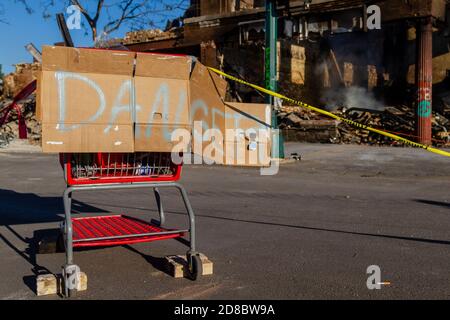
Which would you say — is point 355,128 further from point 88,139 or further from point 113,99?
point 88,139

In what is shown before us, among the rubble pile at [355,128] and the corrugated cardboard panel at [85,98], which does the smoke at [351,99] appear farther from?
the corrugated cardboard panel at [85,98]

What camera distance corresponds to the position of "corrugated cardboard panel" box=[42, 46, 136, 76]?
153 inches

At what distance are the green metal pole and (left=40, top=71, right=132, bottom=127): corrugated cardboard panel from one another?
10.8 meters

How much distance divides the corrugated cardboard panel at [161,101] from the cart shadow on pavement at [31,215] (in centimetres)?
165

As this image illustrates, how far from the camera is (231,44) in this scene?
82.9 ft

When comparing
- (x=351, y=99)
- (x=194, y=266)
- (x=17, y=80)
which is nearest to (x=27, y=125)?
(x=17, y=80)

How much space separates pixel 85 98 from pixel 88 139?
325 millimetres

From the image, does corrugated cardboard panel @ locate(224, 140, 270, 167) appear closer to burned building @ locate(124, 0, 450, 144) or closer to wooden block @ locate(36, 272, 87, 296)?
burned building @ locate(124, 0, 450, 144)

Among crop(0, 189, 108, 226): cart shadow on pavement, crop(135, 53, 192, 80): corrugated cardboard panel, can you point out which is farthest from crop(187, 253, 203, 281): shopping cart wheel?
crop(0, 189, 108, 226): cart shadow on pavement

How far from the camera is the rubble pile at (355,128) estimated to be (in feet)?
69.4

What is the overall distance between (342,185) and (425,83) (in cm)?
1151

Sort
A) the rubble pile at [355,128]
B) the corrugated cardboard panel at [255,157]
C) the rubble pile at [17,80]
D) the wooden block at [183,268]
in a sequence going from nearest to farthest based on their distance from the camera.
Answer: the wooden block at [183,268], the corrugated cardboard panel at [255,157], the rubble pile at [355,128], the rubble pile at [17,80]

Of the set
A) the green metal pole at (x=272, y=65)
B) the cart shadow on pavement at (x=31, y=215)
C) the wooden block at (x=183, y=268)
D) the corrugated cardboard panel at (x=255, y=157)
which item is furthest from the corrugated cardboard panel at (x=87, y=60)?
the green metal pole at (x=272, y=65)
